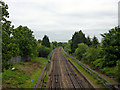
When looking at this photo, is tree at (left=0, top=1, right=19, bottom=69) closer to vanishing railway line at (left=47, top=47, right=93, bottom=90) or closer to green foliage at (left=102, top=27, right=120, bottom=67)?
vanishing railway line at (left=47, top=47, right=93, bottom=90)

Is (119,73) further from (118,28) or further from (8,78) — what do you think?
(8,78)

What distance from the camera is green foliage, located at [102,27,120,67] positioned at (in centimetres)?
1877

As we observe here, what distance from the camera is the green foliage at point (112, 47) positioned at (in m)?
18.8

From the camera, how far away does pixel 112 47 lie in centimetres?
1891

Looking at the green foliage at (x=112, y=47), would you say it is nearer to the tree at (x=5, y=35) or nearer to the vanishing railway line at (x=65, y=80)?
the vanishing railway line at (x=65, y=80)

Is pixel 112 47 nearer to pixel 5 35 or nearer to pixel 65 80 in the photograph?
pixel 65 80

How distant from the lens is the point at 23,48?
3306 centimetres

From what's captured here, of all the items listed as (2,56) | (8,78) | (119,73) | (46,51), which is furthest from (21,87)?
(46,51)

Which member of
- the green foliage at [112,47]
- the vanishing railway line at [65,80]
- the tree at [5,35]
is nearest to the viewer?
the tree at [5,35]

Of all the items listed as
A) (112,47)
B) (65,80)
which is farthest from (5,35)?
(112,47)

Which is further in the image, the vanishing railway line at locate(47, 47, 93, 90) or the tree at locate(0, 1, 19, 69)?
the vanishing railway line at locate(47, 47, 93, 90)

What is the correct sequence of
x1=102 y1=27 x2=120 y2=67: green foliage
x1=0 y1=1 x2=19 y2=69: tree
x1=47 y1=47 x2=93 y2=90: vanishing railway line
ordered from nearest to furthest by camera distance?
x1=0 y1=1 x2=19 y2=69: tree → x1=47 y1=47 x2=93 y2=90: vanishing railway line → x1=102 y1=27 x2=120 y2=67: green foliage

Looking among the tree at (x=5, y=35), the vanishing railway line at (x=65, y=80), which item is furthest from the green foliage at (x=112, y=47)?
the tree at (x=5, y=35)

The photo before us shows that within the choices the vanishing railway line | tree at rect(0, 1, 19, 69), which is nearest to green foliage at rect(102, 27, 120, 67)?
the vanishing railway line
